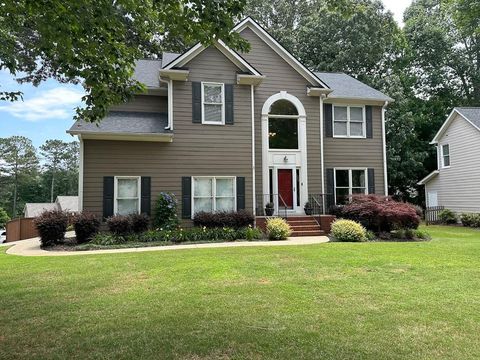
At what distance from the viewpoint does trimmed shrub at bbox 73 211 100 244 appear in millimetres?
12633

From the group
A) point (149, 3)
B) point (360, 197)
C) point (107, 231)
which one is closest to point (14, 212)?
point (107, 231)

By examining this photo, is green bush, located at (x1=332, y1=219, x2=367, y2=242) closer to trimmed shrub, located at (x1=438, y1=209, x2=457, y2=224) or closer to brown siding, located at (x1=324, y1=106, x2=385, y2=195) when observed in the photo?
brown siding, located at (x1=324, y1=106, x2=385, y2=195)

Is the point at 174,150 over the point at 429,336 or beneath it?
over

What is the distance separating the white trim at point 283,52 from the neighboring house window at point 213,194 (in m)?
5.79

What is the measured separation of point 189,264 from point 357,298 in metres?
3.79

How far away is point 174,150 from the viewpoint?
1466 cm

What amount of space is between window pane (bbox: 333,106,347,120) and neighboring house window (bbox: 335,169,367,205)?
2509mm

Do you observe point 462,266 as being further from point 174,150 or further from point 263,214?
point 174,150

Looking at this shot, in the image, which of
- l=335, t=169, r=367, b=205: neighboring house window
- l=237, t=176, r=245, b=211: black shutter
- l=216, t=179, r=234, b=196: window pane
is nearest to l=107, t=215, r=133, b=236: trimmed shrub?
l=216, t=179, r=234, b=196: window pane

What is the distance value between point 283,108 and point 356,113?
3796 millimetres

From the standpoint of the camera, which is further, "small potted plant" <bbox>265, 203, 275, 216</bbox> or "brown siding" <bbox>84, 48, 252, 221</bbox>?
"small potted plant" <bbox>265, 203, 275, 216</bbox>

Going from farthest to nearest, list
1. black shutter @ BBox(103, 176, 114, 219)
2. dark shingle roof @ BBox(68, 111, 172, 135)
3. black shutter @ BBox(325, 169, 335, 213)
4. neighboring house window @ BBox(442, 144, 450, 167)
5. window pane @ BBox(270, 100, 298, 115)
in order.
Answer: neighboring house window @ BBox(442, 144, 450, 167)
black shutter @ BBox(325, 169, 335, 213)
window pane @ BBox(270, 100, 298, 115)
black shutter @ BBox(103, 176, 114, 219)
dark shingle roof @ BBox(68, 111, 172, 135)

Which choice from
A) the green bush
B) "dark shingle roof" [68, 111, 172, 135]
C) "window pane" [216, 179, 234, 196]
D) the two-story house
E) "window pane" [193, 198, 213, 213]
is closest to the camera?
the green bush

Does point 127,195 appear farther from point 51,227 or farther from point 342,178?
point 342,178
